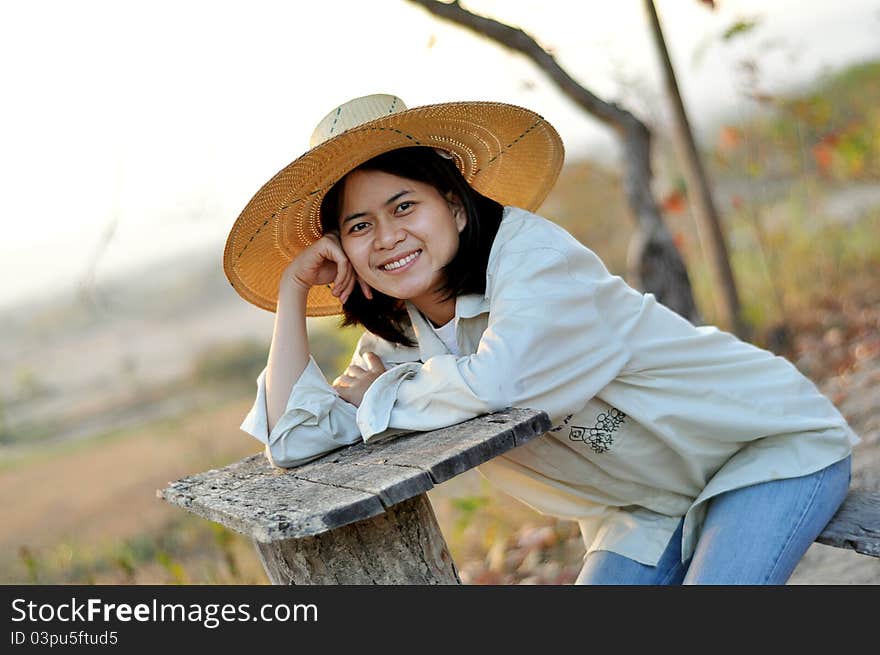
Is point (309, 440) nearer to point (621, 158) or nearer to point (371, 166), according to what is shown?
point (371, 166)

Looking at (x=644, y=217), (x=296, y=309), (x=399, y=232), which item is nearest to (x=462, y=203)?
(x=399, y=232)

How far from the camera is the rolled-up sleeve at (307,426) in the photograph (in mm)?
2020

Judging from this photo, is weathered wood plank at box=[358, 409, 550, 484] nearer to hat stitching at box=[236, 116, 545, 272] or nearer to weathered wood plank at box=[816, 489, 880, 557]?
hat stitching at box=[236, 116, 545, 272]

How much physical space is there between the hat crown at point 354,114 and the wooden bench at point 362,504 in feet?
2.31

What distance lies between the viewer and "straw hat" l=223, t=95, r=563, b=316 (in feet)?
6.83

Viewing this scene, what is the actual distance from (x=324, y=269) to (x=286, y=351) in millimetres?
244

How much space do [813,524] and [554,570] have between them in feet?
5.95

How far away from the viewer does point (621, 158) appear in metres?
4.60

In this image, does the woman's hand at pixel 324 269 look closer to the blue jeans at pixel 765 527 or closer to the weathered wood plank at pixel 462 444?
the weathered wood plank at pixel 462 444

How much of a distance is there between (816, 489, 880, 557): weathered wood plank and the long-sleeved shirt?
13 cm

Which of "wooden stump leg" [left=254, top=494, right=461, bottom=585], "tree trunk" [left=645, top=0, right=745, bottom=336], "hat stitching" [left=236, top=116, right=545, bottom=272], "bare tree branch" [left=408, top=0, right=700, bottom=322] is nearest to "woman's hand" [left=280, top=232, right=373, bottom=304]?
"hat stitching" [left=236, top=116, right=545, bottom=272]

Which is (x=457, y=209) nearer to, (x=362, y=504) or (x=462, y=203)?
(x=462, y=203)
